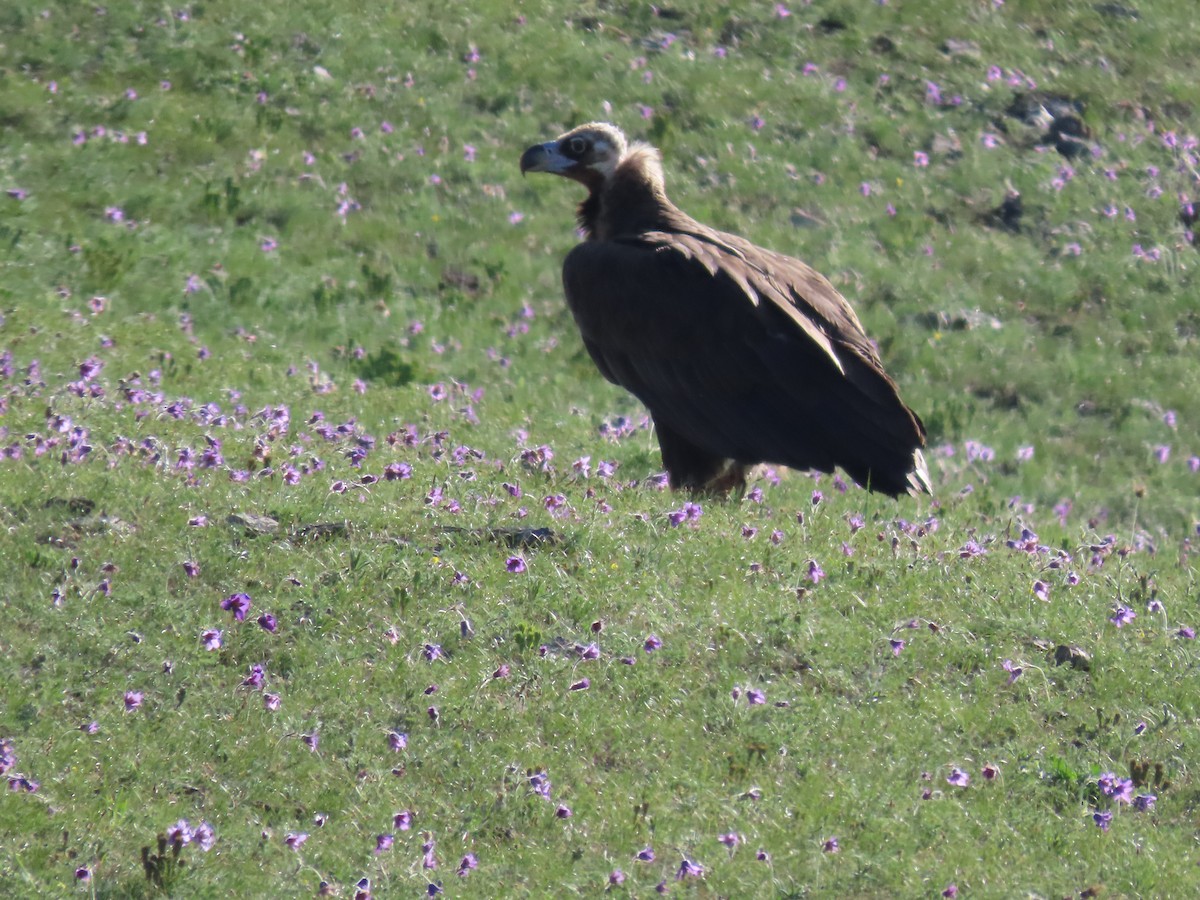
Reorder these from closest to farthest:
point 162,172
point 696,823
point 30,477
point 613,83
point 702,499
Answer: point 696,823, point 30,477, point 702,499, point 162,172, point 613,83

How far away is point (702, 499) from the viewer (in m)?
9.05

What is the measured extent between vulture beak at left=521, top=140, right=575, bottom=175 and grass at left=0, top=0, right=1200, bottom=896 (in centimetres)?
180

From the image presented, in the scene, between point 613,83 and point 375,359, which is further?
point 613,83

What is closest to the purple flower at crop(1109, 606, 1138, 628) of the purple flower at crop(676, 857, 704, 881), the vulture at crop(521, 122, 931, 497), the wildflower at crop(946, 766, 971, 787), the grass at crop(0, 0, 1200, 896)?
the grass at crop(0, 0, 1200, 896)

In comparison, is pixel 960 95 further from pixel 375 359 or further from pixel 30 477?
pixel 30 477

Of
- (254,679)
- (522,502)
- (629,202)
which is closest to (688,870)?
(254,679)

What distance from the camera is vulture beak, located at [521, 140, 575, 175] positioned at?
11.0m

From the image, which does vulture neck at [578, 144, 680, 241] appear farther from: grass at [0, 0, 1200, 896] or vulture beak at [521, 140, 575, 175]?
grass at [0, 0, 1200, 896]

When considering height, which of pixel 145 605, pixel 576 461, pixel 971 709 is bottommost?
pixel 576 461

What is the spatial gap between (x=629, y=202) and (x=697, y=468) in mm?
1969

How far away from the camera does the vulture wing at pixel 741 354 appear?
8812mm

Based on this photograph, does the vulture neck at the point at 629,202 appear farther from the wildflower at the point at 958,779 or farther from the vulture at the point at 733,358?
the wildflower at the point at 958,779

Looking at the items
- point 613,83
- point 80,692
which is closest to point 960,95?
point 613,83

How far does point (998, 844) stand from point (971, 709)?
0.92 metres
